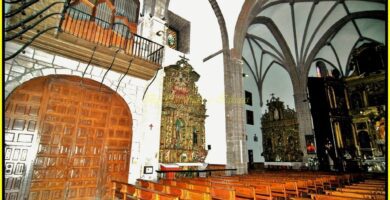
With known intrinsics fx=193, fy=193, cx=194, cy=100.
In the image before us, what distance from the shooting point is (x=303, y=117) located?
50.6 feet


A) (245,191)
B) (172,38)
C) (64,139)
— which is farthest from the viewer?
(172,38)

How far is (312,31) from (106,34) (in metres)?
15.4

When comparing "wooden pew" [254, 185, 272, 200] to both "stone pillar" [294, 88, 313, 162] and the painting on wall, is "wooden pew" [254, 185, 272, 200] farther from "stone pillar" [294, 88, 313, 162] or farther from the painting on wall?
"stone pillar" [294, 88, 313, 162]

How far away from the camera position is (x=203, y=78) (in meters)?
11.8

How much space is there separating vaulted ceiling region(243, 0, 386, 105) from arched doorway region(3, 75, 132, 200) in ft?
38.5

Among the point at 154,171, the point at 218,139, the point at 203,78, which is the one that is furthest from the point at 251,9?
the point at 154,171

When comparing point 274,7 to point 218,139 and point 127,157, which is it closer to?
point 218,139

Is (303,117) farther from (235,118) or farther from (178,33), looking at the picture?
(178,33)

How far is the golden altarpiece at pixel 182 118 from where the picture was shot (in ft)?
30.3

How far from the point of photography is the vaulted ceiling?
13.7 meters

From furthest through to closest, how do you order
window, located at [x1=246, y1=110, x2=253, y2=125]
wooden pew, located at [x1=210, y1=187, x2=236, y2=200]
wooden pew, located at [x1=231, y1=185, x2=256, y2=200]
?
1. window, located at [x1=246, y1=110, x2=253, y2=125]
2. wooden pew, located at [x1=231, y1=185, x2=256, y2=200]
3. wooden pew, located at [x1=210, y1=187, x2=236, y2=200]

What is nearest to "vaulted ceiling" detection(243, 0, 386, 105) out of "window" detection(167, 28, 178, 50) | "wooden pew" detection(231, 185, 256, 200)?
"window" detection(167, 28, 178, 50)

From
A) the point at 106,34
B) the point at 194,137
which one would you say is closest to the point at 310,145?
the point at 194,137

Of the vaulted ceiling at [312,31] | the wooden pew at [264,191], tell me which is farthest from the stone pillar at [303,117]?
the wooden pew at [264,191]
